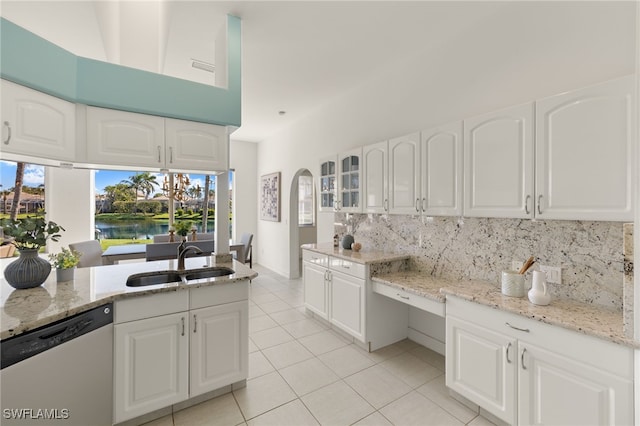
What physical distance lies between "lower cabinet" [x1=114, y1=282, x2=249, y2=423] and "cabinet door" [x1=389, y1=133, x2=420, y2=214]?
1652mm

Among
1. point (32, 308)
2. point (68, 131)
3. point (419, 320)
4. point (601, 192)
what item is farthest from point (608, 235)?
point (68, 131)

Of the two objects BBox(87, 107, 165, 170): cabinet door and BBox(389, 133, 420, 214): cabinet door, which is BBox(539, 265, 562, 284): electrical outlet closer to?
BBox(389, 133, 420, 214): cabinet door

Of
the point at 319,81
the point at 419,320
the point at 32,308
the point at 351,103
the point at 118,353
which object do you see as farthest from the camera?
the point at 351,103

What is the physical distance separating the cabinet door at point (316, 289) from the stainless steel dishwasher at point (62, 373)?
81.1 inches

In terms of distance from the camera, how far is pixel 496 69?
91.1 inches

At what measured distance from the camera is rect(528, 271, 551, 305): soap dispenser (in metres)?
1.75

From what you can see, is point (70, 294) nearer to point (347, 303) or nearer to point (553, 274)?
point (347, 303)

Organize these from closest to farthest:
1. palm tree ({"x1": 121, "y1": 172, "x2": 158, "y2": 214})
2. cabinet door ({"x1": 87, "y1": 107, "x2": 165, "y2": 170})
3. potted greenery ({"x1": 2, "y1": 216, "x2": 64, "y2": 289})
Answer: potted greenery ({"x1": 2, "y1": 216, "x2": 64, "y2": 289}) → cabinet door ({"x1": 87, "y1": 107, "x2": 165, "y2": 170}) → palm tree ({"x1": 121, "y1": 172, "x2": 158, "y2": 214})

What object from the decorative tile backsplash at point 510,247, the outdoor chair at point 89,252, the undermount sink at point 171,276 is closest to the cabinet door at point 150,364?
the undermount sink at point 171,276

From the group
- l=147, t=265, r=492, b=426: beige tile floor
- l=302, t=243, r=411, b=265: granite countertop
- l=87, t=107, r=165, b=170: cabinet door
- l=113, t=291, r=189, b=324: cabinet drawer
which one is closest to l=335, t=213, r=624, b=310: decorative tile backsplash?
l=302, t=243, r=411, b=265: granite countertop

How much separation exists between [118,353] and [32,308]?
20.2 inches

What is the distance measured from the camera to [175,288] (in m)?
1.84

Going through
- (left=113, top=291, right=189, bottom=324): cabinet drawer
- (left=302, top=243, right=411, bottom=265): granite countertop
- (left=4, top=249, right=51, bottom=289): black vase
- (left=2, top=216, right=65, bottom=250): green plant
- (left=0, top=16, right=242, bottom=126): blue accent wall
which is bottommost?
(left=113, top=291, right=189, bottom=324): cabinet drawer

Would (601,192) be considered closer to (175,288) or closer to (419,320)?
(419,320)
